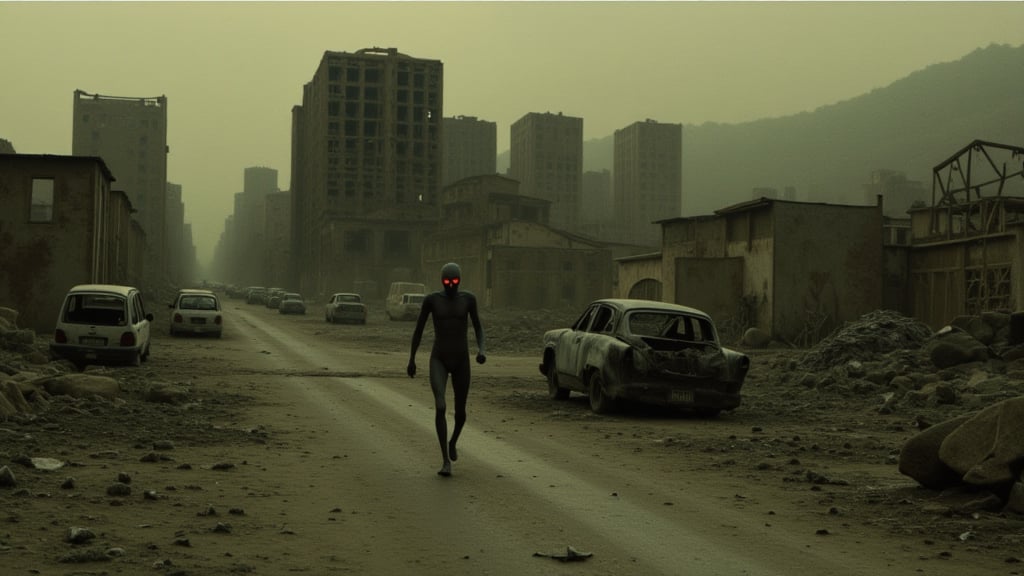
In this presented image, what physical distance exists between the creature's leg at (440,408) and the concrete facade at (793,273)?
84.5ft

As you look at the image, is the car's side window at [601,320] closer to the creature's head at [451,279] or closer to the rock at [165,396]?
the creature's head at [451,279]

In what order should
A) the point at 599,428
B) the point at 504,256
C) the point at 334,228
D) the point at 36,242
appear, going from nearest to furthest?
1. the point at 599,428
2. the point at 36,242
3. the point at 504,256
4. the point at 334,228

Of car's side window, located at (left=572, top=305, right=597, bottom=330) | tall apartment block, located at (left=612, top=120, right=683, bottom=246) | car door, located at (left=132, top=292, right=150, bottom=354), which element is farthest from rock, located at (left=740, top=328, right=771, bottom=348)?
tall apartment block, located at (left=612, top=120, right=683, bottom=246)

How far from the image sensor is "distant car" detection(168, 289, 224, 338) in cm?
3488

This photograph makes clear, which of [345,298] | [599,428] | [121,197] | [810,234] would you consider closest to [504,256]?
[345,298]

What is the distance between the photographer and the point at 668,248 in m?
41.8

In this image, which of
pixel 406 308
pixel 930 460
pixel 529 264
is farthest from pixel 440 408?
pixel 529 264

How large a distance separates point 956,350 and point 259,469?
52.3ft

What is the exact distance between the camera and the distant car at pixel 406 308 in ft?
178

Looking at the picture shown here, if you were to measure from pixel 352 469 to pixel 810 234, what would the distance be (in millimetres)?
27249

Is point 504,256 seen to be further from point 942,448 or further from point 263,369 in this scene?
point 942,448

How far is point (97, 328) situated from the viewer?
20.1 metres

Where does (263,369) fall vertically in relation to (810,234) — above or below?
below

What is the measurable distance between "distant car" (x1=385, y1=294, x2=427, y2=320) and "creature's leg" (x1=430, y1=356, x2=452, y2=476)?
44.0 meters
